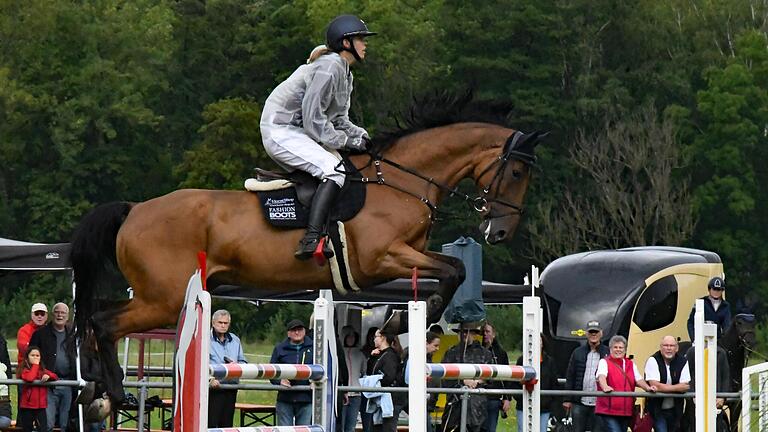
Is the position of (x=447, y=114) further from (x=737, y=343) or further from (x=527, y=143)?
(x=737, y=343)

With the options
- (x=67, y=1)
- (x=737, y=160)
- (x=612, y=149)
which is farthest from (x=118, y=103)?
(x=737, y=160)

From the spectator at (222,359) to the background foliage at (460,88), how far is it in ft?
121

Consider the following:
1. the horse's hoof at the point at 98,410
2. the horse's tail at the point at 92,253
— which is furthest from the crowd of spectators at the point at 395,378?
the horse's hoof at the point at 98,410

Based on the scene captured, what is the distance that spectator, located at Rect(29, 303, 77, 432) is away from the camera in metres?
14.5

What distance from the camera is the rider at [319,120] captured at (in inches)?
453

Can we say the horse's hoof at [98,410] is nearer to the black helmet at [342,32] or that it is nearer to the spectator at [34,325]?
the black helmet at [342,32]

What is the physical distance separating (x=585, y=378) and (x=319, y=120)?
4.98 meters

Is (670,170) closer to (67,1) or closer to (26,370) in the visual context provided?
(67,1)

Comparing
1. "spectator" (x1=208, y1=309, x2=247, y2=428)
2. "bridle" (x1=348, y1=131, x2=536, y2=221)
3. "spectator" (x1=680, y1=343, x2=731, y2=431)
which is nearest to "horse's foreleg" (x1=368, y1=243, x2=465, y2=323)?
"bridle" (x1=348, y1=131, x2=536, y2=221)

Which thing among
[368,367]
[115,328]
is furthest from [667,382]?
[115,328]

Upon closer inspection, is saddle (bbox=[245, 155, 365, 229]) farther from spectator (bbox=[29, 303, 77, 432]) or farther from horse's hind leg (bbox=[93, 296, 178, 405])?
spectator (bbox=[29, 303, 77, 432])

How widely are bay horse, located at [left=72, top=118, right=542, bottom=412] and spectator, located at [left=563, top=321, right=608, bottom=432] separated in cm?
372

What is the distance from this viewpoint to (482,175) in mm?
11977

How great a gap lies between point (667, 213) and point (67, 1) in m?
21.2
